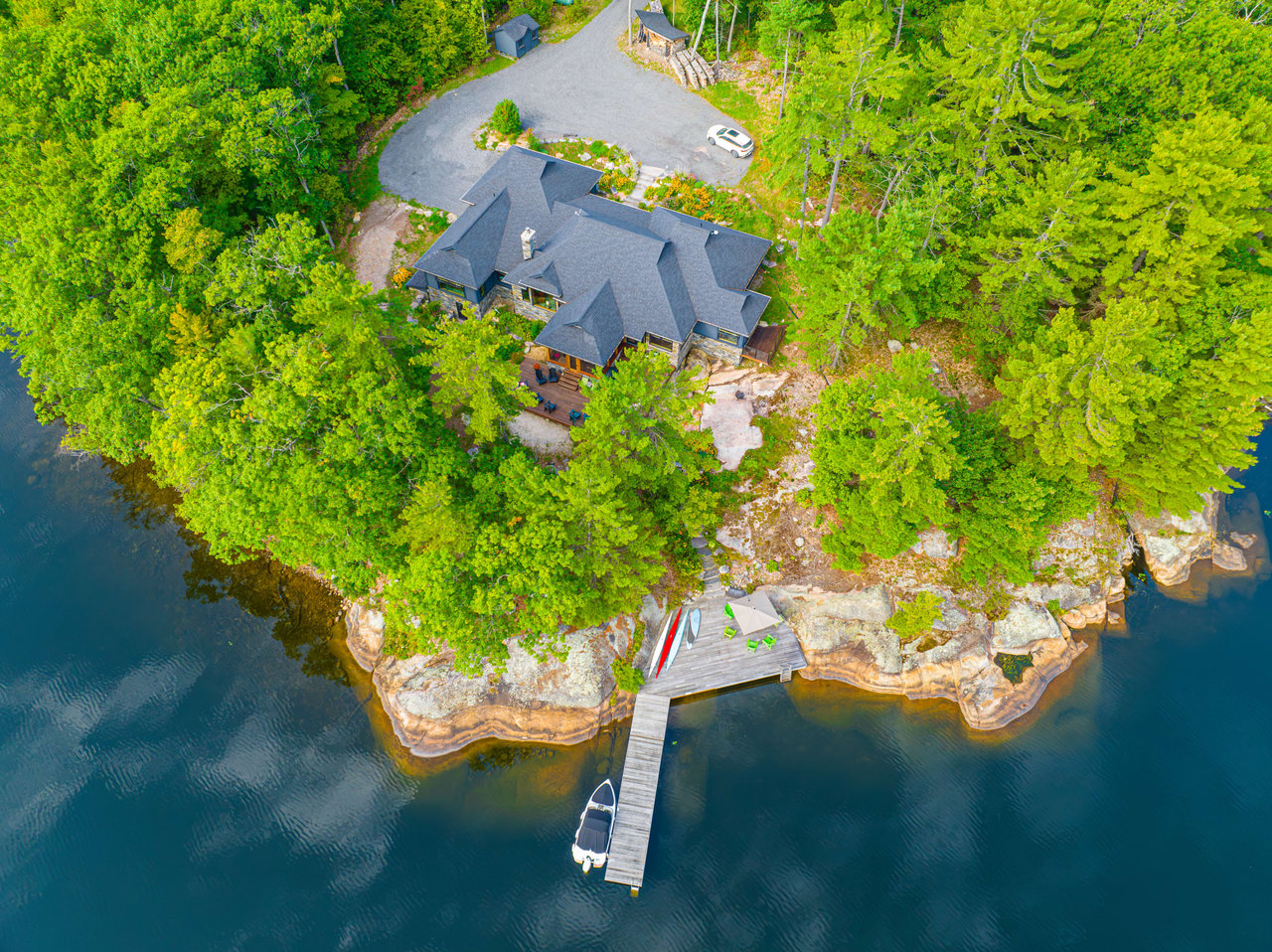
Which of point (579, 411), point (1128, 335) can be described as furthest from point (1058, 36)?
point (579, 411)

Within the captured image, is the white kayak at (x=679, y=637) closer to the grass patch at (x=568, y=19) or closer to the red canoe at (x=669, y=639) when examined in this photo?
the red canoe at (x=669, y=639)

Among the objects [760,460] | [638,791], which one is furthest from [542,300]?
[638,791]

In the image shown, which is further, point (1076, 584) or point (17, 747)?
point (1076, 584)

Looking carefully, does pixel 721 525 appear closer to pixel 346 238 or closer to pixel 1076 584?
pixel 1076 584

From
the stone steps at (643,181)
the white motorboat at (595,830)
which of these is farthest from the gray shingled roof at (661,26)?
the white motorboat at (595,830)

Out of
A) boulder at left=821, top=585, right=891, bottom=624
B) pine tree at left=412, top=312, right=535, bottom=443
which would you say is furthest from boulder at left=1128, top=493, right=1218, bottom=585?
pine tree at left=412, top=312, right=535, bottom=443

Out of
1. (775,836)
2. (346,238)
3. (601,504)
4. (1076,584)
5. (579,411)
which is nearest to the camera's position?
(601,504)

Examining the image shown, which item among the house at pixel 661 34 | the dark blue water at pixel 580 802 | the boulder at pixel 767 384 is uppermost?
the house at pixel 661 34
